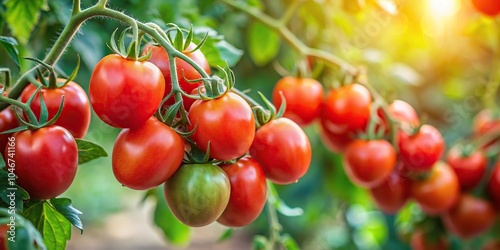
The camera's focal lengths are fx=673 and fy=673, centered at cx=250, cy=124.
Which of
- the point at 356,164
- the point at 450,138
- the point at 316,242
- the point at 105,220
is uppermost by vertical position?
the point at 356,164

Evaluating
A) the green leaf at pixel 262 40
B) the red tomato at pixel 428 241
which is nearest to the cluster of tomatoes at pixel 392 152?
the red tomato at pixel 428 241

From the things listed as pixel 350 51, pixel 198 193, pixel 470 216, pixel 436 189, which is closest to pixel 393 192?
pixel 436 189

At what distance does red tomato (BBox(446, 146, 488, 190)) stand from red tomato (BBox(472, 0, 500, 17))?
0.26 meters

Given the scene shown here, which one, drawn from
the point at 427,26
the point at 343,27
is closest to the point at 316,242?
the point at 427,26

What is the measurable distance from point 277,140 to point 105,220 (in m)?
4.92

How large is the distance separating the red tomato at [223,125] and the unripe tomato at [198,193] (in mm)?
20

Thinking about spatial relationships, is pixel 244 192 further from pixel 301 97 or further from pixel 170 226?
pixel 170 226

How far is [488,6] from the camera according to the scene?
1012mm

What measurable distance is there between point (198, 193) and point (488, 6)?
2.09 feet

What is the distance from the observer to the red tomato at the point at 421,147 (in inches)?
39.6

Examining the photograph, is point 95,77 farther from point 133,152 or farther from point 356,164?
point 356,164

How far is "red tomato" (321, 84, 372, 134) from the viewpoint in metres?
0.98

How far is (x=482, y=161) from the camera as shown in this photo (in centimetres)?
116

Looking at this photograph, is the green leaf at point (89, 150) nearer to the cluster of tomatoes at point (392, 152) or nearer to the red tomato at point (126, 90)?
the red tomato at point (126, 90)
